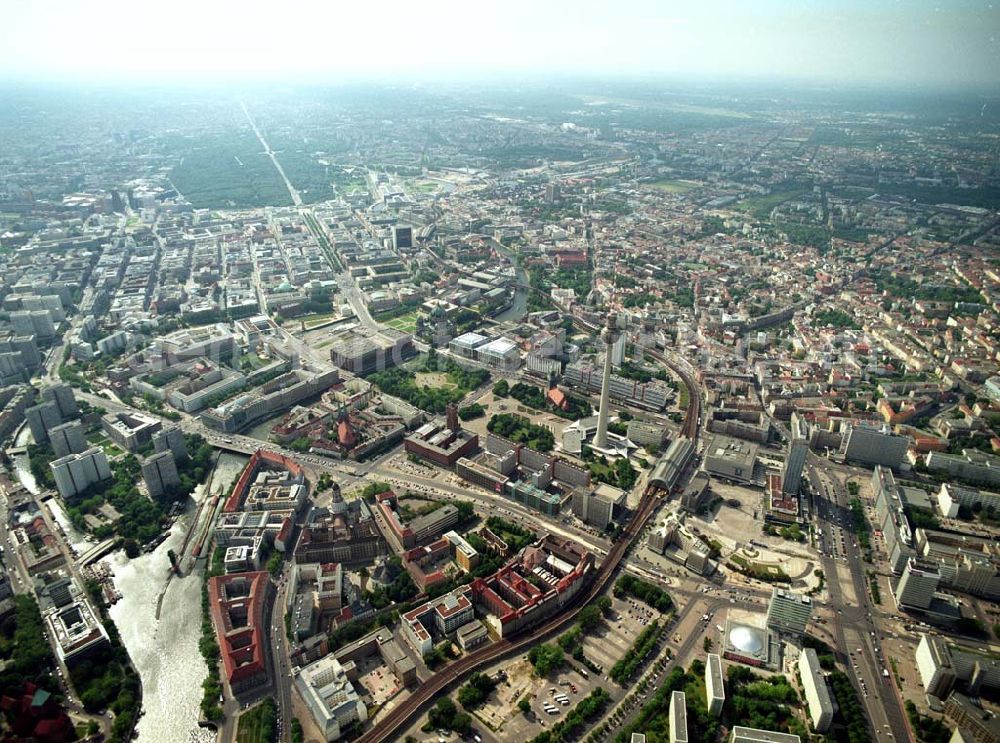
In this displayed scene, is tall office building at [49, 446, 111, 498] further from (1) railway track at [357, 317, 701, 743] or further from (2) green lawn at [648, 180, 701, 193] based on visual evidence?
(2) green lawn at [648, 180, 701, 193]

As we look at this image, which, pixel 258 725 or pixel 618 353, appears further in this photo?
pixel 618 353

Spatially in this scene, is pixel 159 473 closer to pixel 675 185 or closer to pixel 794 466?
pixel 794 466

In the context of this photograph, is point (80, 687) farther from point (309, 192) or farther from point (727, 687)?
point (309, 192)

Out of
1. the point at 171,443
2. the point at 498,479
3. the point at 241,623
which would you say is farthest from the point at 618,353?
the point at 241,623

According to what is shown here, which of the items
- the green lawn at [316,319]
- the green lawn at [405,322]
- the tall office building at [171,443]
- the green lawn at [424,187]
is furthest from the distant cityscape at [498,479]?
the green lawn at [424,187]

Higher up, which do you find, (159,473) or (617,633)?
(159,473)

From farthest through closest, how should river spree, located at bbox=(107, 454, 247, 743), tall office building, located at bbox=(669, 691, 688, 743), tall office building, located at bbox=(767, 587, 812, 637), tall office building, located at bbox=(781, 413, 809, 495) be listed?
tall office building, located at bbox=(781, 413, 809, 495) < tall office building, located at bbox=(767, 587, 812, 637) < river spree, located at bbox=(107, 454, 247, 743) < tall office building, located at bbox=(669, 691, 688, 743)

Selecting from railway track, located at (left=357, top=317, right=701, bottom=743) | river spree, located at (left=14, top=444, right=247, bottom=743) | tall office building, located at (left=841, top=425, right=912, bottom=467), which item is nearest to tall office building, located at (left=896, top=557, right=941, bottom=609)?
tall office building, located at (left=841, top=425, right=912, bottom=467)

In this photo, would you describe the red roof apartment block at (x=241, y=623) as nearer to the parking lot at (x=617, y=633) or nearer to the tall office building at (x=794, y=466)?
the parking lot at (x=617, y=633)
